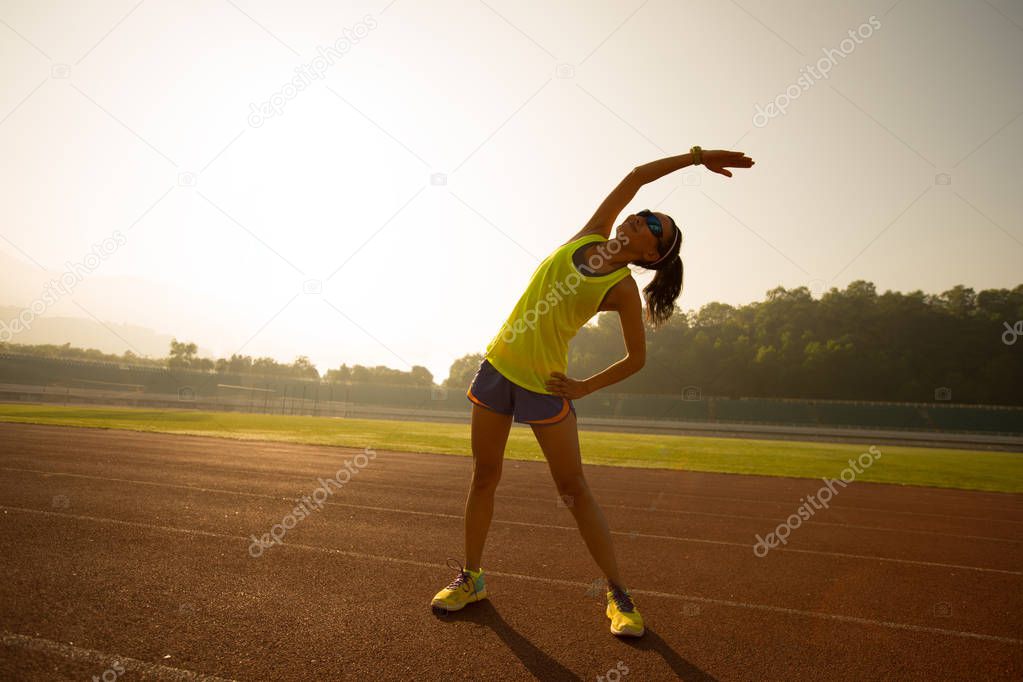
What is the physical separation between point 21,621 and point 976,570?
7.91 metres

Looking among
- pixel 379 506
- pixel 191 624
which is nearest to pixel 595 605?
pixel 191 624

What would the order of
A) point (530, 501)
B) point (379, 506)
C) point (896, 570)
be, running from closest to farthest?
point (896, 570) → point (379, 506) → point (530, 501)

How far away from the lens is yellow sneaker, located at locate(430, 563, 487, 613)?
12.8ft

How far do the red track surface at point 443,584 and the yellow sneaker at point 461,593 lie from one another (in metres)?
0.09

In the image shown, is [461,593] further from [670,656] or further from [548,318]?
[548,318]

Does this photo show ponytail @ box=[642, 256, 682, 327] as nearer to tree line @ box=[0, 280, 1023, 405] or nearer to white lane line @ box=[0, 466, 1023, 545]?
white lane line @ box=[0, 466, 1023, 545]

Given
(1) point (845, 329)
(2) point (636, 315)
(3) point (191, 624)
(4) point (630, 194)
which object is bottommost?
(3) point (191, 624)

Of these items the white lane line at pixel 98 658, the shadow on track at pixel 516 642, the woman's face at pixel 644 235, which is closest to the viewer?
the white lane line at pixel 98 658

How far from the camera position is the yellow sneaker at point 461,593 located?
3906 mm

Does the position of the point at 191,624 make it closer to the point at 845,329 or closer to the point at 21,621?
the point at 21,621

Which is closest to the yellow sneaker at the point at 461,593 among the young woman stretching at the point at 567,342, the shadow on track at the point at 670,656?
the young woman stretching at the point at 567,342

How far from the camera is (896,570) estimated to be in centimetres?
605

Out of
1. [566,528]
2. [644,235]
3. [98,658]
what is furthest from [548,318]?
[566,528]

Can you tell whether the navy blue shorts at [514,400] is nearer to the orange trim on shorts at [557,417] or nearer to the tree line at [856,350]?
the orange trim on shorts at [557,417]
